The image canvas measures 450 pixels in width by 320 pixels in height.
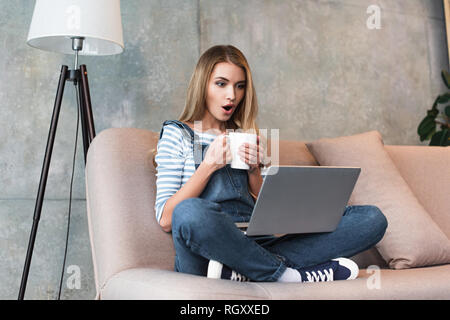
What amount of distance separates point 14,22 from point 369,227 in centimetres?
187

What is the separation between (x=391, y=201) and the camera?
1871 millimetres

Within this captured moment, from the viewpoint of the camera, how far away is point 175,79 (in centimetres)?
251

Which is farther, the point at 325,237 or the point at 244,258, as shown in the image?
the point at 325,237

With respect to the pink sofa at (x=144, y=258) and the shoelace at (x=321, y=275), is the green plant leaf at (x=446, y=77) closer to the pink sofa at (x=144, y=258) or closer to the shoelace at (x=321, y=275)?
the pink sofa at (x=144, y=258)

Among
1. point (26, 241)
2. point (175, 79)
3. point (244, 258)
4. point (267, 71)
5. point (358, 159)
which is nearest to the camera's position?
point (244, 258)

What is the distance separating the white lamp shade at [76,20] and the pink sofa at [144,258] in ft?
1.46

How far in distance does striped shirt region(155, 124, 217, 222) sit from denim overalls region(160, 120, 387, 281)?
3 cm

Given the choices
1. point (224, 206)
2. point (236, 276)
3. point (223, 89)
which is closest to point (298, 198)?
point (236, 276)

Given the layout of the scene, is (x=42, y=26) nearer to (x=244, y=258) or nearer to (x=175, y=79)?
(x=175, y=79)

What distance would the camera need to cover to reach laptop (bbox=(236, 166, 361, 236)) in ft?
3.92

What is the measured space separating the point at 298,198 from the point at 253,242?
0.17 m

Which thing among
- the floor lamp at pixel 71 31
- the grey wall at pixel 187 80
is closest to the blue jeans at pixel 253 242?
the floor lamp at pixel 71 31

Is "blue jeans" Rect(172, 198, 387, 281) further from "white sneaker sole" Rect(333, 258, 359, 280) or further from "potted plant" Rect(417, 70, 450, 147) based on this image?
"potted plant" Rect(417, 70, 450, 147)
